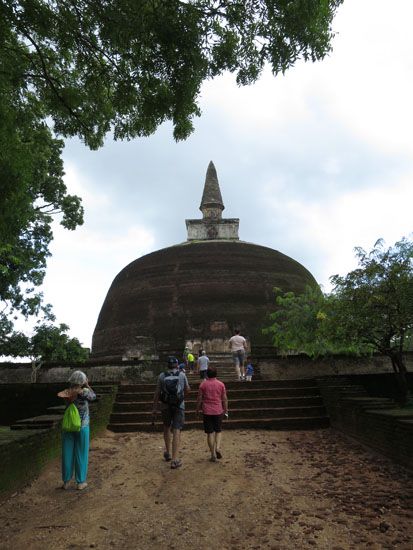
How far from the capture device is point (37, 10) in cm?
395

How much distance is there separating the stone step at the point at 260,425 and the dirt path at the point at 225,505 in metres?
1.82

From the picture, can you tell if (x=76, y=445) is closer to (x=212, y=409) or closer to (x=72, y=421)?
(x=72, y=421)

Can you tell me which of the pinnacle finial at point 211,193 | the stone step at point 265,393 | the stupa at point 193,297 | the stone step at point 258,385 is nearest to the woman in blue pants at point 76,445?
the stone step at point 265,393

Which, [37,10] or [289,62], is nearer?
[37,10]

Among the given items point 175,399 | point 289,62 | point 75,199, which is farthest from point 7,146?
point 75,199

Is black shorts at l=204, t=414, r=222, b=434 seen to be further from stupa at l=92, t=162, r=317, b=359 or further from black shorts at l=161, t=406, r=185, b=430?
stupa at l=92, t=162, r=317, b=359

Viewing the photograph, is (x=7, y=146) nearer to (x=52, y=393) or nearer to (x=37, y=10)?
(x=37, y=10)

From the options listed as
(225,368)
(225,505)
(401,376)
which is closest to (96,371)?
(225,368)

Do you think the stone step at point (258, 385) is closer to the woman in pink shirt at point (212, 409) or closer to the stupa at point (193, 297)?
the woman in pink shirt at point (212, 409)

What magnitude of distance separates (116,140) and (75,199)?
9165 mm

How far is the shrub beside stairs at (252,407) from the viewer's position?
8430 mm

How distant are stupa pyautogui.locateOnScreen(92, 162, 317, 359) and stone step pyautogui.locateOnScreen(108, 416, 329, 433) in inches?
448

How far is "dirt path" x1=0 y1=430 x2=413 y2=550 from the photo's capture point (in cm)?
348

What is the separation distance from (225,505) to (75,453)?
1.70 m
